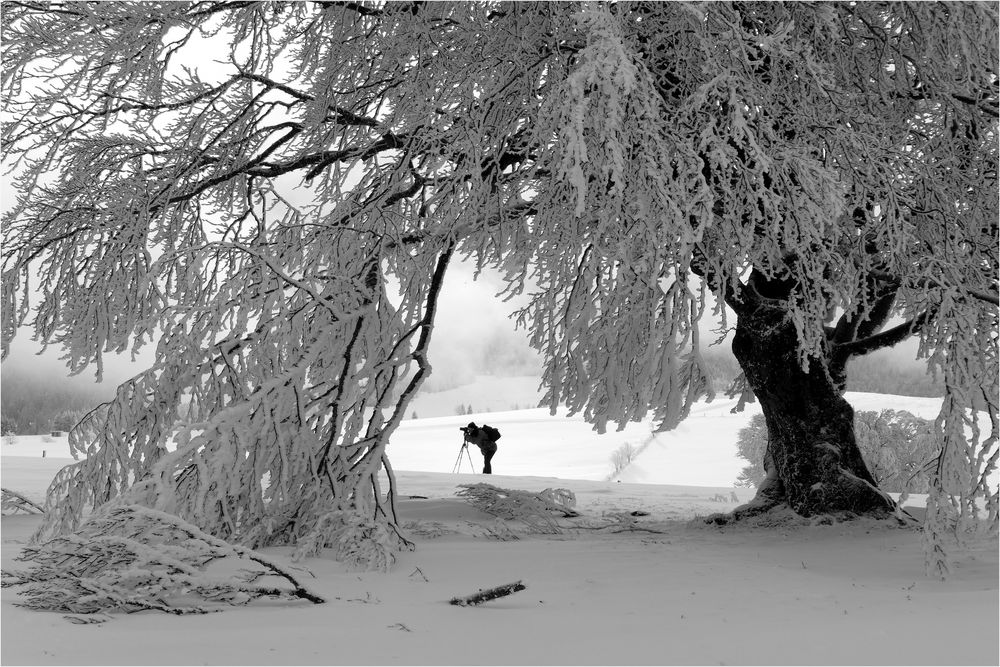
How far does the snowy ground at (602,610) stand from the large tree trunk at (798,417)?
19.3 inches

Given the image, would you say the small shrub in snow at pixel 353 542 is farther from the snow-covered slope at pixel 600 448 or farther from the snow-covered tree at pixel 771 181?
the snow-covered slope at pixel 600 448

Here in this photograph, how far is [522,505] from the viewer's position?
6.91m

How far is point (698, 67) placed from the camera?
13.1 ft

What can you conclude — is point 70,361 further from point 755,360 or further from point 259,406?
point 755,360

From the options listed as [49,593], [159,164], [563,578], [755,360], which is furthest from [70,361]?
[755,360]

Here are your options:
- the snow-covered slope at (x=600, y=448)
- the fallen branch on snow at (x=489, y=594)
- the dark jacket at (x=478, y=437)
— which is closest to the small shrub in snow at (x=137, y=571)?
the fallen branch on snow at (x=489, y=594)

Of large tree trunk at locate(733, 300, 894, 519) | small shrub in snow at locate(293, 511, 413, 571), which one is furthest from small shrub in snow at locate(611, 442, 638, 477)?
small shrub in snow at locate(293, 511, 413, 571)

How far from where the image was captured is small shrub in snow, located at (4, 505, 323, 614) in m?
2.82

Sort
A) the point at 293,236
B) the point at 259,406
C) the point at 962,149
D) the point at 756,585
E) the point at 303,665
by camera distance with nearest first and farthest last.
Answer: the point at 303,665
the point at 756,585
the point at 259,406
the point at 962,149
the point at 293,236

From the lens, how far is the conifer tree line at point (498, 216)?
11.6 ft

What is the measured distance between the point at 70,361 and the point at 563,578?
3787mm

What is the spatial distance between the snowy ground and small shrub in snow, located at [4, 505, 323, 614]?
10 cm

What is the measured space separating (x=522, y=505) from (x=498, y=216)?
2.85 m

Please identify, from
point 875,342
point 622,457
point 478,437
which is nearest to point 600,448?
point 622,457
